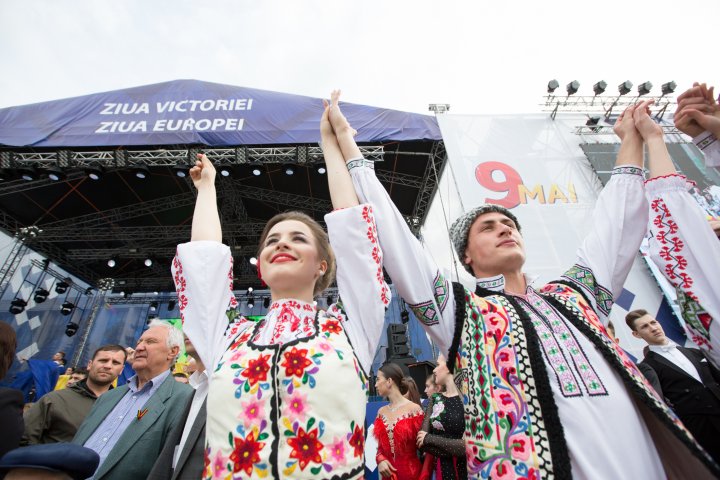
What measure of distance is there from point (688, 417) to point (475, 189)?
3748mm

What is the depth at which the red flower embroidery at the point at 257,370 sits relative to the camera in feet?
2.53

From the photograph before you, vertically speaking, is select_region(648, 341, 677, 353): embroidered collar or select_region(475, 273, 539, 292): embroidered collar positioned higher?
select_region(475, 273, 539, 292): embroidered collar

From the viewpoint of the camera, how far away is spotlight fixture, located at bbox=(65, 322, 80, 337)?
9.80m

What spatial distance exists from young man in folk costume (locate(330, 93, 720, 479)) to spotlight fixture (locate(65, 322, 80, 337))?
12256 millimetres

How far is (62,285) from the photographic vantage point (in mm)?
9977

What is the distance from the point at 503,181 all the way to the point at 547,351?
16.0ft

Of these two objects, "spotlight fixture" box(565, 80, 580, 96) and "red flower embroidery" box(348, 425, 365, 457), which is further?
"spotlight fixture" box(565, 80, 580, 96)

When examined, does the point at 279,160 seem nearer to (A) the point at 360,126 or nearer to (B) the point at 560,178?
(A) the point at 360,126

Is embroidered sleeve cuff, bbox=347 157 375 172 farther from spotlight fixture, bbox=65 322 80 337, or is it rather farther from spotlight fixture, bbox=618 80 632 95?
spotlight fixture, bbox=65 322 80 337

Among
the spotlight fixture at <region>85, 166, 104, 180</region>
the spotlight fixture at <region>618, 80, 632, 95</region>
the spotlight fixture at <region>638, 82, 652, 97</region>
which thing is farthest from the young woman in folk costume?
the spotlight fixture at <region>638, 82, 652, 97</region>

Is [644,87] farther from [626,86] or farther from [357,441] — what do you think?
[357,441]

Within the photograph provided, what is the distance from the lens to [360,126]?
203 inches

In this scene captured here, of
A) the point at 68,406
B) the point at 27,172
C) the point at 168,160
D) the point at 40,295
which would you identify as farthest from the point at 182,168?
the point at 40,295

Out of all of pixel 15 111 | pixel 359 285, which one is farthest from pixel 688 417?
pixel 15 111
